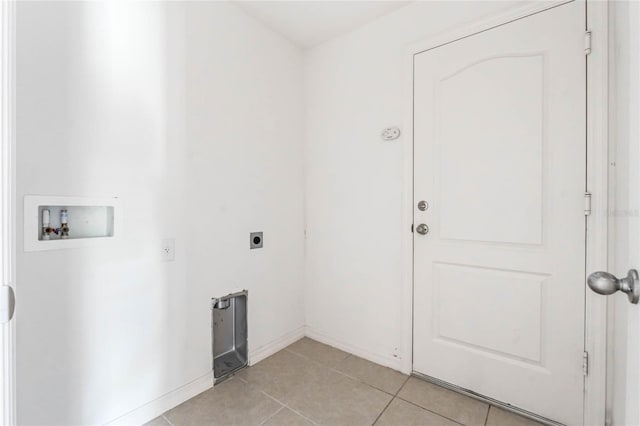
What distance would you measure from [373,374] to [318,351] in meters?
0.50

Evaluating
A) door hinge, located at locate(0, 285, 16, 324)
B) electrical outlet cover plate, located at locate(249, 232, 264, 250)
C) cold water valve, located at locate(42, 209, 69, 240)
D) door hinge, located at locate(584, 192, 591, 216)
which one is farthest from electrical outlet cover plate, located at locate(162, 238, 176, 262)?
door hinge, located at locate(584, 192, 591, 216)

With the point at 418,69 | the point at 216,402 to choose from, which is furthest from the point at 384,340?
the point at 418,69

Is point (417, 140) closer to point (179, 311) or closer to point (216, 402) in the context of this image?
point (179, 311)

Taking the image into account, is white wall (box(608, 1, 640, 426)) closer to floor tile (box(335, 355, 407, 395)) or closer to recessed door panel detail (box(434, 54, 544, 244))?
recessed door panel detail (box(434, 54, 544, 244))

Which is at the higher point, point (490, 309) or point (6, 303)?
point (6, 303)

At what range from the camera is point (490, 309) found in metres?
1.66

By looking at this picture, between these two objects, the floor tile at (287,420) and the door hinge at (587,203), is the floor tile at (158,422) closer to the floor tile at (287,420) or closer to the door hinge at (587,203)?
the floor tile at (287,420)

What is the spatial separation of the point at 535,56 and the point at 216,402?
2670 millimetres

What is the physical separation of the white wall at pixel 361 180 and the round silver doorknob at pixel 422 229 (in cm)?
14

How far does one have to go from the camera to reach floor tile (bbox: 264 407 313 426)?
1.50 m

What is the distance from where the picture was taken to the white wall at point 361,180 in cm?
198

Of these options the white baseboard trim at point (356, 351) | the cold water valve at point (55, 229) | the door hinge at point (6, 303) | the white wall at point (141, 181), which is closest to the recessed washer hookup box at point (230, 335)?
the white wall at point (141, 181)

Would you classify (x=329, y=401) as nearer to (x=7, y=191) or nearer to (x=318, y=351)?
(x=318, y=351)

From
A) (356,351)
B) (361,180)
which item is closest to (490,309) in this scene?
(356,351)
